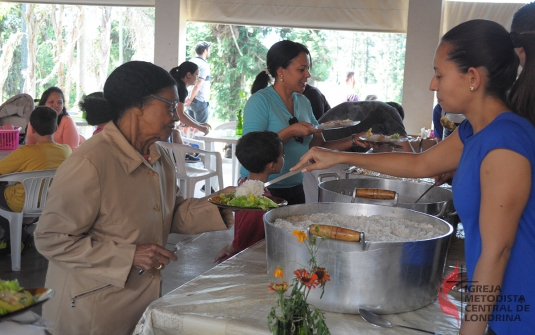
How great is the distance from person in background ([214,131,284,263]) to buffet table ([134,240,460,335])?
812 millimetres

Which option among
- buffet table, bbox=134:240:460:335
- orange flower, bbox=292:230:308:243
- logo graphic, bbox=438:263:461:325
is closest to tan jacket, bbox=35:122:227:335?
buffet table, bbox=134:240:460:335

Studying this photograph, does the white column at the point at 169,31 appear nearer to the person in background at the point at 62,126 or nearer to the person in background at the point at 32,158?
the person in background at the point at 62,126

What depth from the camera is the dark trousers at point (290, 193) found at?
2.70 meters

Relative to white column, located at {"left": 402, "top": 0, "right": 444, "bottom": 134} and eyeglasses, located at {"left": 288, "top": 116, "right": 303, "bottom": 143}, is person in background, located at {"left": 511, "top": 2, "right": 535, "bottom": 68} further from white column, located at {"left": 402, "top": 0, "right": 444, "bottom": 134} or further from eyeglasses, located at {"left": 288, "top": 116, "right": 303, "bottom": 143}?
white column, located at {"left": 402, "top": 0, "right": 444, "bottom": 134}

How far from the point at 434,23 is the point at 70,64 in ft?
20.5

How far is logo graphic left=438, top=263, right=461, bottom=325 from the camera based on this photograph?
1.32 meters

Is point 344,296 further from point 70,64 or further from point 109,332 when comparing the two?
point 70,64

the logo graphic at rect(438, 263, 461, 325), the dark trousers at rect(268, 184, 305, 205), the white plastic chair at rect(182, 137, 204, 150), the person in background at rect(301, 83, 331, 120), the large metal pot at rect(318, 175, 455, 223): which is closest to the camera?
the logo graphic at rect(438, 263, 461, 325)

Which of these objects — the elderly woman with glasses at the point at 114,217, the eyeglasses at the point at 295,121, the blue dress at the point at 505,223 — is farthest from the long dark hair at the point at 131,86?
the eyeglasses at the point at 295,121

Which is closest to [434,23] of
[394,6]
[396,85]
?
[394,6]

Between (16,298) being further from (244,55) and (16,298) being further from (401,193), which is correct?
(244,55)

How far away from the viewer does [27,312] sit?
3.51ft

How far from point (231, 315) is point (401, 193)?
1.05 m

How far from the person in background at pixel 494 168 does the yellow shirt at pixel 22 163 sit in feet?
10.3
